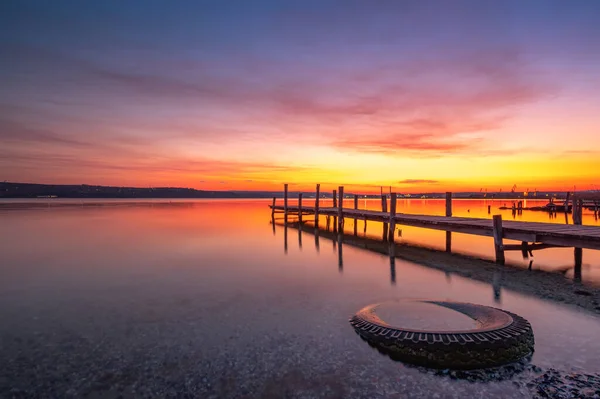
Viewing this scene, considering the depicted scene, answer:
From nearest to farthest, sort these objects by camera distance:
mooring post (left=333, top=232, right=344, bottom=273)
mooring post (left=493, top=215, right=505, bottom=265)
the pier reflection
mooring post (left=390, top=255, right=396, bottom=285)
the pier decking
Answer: the pier reflection, the pier decking, mooring post (left=390, top=255, right=396, bottom=285), mooring post (left=493, top=215, right=505, bottom=265), mooring post (left=333, top=232, right=344, bottom=273)

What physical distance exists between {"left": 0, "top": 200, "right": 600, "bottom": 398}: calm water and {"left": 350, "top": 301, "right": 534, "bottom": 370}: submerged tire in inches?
11.1

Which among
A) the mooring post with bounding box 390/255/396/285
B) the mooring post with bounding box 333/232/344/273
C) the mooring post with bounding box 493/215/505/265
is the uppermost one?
the mooring post with bounding box 493/215/505/265

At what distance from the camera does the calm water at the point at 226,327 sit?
545cm

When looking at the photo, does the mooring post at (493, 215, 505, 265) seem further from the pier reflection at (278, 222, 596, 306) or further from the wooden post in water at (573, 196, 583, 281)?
the wooden post in water at (573, 196, 583, 281)

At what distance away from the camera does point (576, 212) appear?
625 inches

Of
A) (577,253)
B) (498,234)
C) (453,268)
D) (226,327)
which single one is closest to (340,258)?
(453,268)

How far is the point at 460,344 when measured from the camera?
5.80 metres

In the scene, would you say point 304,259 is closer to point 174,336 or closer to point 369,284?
point 369,284

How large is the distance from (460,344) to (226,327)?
Answer: 4.68 metres

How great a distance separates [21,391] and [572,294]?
12.7m

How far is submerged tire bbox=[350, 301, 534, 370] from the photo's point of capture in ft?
18.8

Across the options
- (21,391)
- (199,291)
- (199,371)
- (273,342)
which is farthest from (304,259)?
(21,391)

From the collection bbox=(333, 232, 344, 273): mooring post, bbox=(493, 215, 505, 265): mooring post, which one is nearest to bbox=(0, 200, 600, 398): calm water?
bbox=(333, 232, 344, 273): mooring post

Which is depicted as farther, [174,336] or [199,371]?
[174,336]
